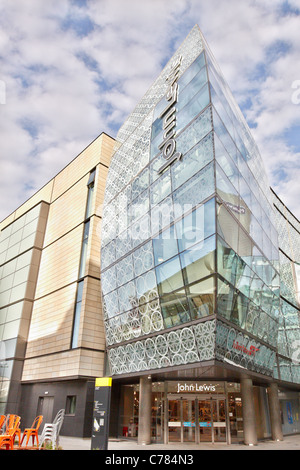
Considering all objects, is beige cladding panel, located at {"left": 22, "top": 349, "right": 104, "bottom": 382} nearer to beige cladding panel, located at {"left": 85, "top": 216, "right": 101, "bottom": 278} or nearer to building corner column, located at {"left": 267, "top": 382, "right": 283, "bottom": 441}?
beige cladding panel, located at {"left": 85, "top": 216, "right": 101, "bottom": 278}

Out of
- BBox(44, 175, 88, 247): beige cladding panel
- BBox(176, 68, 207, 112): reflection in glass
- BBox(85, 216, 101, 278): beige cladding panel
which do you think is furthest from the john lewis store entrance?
BBox(176, 68, 207, 112): reflection in glass

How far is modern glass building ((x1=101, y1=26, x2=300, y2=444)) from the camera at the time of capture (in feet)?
51.4

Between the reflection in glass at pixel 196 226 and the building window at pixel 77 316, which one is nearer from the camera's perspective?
the reflection in glass at pixel 196 226

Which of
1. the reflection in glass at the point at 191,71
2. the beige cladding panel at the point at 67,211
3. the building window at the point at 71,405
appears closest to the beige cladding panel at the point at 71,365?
the building window at the point at 71,405

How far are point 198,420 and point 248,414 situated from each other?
2.73 metres

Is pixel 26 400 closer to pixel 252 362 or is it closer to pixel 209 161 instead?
pixel 252 362

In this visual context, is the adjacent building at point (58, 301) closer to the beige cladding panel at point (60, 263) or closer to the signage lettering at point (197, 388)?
the beige cladding panel at point (60, 263)

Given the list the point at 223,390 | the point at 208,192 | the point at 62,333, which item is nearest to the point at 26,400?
the point at 62,333

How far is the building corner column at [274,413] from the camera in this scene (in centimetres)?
2139

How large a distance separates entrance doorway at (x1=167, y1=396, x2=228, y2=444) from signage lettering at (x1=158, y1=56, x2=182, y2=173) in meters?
13.2

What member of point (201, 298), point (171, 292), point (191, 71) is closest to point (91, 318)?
point (171, 292)

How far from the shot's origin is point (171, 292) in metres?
16.8

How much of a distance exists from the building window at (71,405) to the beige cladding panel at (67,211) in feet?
42.2

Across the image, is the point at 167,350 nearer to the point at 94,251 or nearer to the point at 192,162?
the point at 192,162
